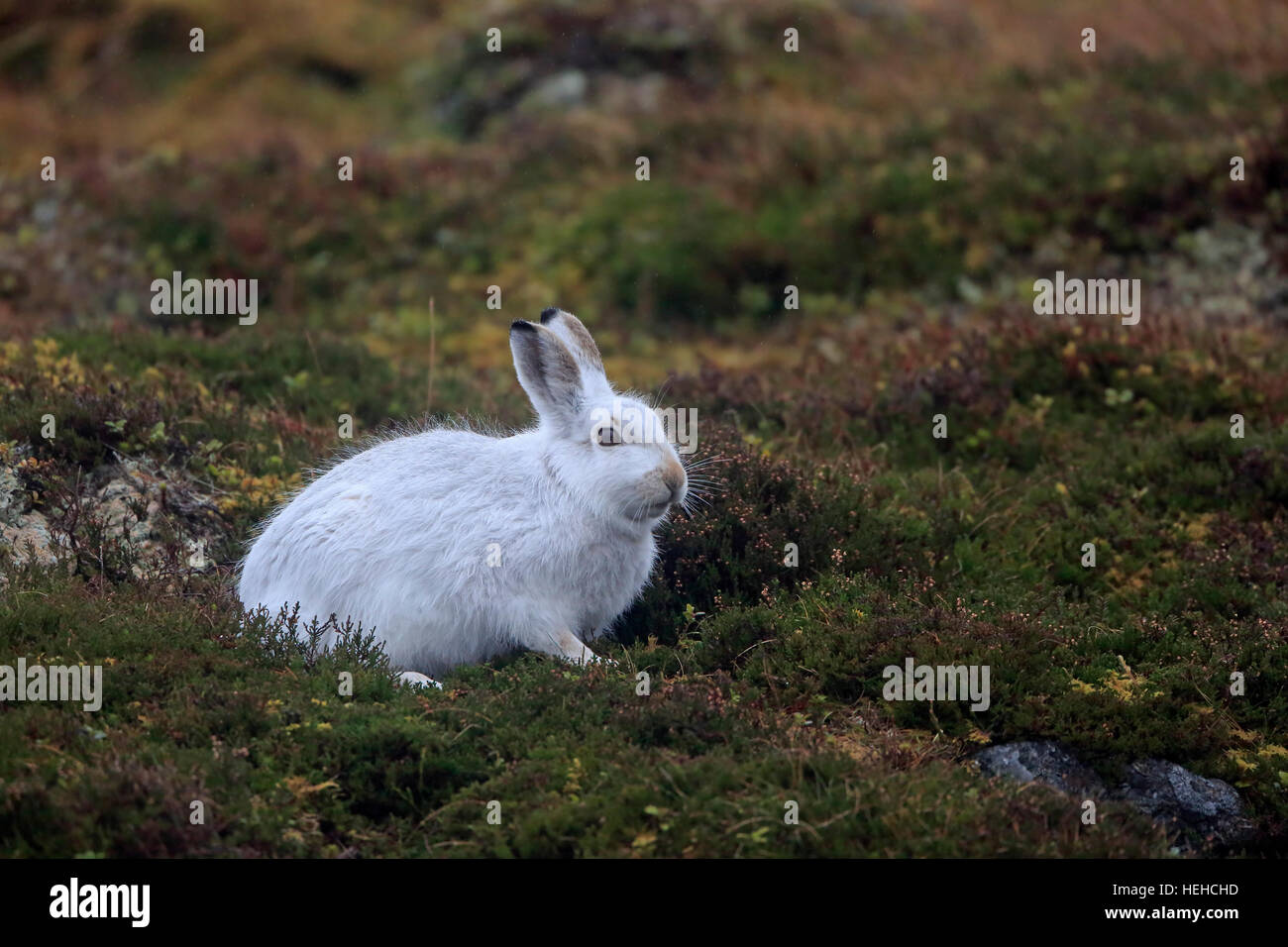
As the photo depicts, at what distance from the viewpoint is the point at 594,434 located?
26.1 ft

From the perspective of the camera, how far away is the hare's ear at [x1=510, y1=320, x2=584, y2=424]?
799cm

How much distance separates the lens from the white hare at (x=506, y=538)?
7844 millimetres

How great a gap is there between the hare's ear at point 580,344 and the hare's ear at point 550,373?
8cm

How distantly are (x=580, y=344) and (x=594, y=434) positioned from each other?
696 mm

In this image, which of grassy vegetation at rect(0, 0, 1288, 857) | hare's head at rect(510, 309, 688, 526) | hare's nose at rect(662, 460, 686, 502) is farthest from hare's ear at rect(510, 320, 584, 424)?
grassy vegetation at rect(0, 0, 1288, 857)

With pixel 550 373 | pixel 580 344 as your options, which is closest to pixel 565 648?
pixel 550 373

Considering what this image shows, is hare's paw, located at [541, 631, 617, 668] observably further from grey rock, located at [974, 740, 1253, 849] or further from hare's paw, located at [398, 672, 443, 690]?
grey rock, located at [974, 740, 1253, 849]

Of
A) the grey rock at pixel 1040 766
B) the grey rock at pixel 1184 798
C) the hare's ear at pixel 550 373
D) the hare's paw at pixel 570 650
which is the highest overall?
the hare's ear at pixel 550 373

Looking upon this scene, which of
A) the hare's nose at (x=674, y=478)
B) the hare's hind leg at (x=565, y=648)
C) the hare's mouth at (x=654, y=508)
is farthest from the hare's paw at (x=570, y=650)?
the hare's nose at (x=674, y=478)

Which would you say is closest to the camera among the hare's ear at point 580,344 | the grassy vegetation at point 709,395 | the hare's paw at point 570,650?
the grassy vegetation at point 709,395

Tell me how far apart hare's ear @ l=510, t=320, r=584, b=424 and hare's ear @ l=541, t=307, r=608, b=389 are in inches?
3.3

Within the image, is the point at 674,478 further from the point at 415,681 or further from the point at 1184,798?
the point at 1184,798

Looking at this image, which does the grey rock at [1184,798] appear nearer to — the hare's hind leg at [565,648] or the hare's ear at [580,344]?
the hare's hind leg at [565,648]

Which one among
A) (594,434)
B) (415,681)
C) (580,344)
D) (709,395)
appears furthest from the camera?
(709,395)
